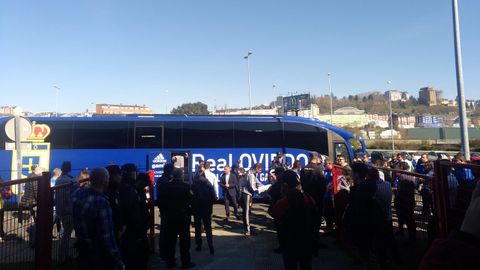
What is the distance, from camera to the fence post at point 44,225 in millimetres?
4480

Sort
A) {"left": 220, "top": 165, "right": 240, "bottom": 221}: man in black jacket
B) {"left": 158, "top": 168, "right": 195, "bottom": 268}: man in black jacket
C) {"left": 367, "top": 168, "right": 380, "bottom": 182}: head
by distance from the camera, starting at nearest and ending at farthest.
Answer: {"left": 367, "top": 168, "right": 380, "bottom": 182}: head → {"left": 158, "top": 168, "right": 195, "bottom": 268}: man in black jacket → {"left": 220, "top": 165, "right": 240, "bottom": 221}: man in black jacket

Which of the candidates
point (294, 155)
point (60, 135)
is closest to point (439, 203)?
point (294, 155)

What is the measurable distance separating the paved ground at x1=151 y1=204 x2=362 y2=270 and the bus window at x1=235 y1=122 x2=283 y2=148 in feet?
17.9

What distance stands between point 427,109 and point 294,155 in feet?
576

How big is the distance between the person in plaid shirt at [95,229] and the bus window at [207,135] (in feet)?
35.3

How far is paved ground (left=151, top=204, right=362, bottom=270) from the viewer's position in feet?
22.2

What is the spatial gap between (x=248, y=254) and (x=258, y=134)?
802 centimetres

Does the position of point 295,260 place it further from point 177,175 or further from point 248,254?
point 248,254

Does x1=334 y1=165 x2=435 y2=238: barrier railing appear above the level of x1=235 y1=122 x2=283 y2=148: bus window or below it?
below

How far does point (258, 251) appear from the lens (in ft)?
25.3

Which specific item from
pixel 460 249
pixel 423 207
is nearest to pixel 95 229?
pixel 460 249

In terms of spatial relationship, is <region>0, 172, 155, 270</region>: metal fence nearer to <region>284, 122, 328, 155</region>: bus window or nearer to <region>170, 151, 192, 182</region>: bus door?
<region>170, 151, 192, 182</region>: bus door

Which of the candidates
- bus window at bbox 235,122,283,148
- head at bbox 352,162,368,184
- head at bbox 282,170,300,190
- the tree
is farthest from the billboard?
head at bbox 282,170,300,190

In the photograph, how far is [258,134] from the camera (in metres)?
15.0
